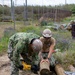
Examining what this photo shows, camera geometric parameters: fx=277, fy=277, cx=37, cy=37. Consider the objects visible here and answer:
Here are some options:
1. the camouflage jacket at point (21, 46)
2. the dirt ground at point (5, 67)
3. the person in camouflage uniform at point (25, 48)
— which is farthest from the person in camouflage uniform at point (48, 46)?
the camouflage jacket at point (21, 46)

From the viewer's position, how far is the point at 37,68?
6469 millimetres

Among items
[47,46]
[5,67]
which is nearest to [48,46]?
[47,46]

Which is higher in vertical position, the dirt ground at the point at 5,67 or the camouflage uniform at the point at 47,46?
the camouflage uniform at the point at 47,46

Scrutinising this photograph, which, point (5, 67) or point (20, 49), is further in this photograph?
point (5, 67)

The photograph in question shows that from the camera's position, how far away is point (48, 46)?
7.99 meters

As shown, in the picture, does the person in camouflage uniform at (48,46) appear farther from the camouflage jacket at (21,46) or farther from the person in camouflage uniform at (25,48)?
the camouflage jacket at (21,46)

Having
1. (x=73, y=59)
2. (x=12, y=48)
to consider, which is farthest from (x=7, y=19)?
(x=12, y=48)

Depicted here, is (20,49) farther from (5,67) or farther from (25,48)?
(5,67)

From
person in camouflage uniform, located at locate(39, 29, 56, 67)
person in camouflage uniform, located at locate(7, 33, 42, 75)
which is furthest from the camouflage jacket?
person in camouflage uniform, located at locate(39, 29, 56, 67)

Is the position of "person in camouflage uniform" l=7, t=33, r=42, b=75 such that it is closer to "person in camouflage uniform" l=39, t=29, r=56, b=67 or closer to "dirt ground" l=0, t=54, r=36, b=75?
"person in camouflage uniform" l=39, t=29, r=56, b=67

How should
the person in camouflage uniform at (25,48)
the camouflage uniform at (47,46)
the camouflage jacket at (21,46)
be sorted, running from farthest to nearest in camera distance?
the camouflage uniform at (47,46) < the camouflage jacket at (21,46) < the person in camouflage uniform at (25,48)

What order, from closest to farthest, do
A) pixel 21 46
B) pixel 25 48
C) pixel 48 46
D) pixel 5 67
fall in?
pixel 21 46, pixel 25 48, pixel 48 46, pixel 5 67

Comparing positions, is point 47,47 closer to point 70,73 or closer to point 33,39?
point 70,73

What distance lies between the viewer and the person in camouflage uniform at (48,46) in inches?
299
